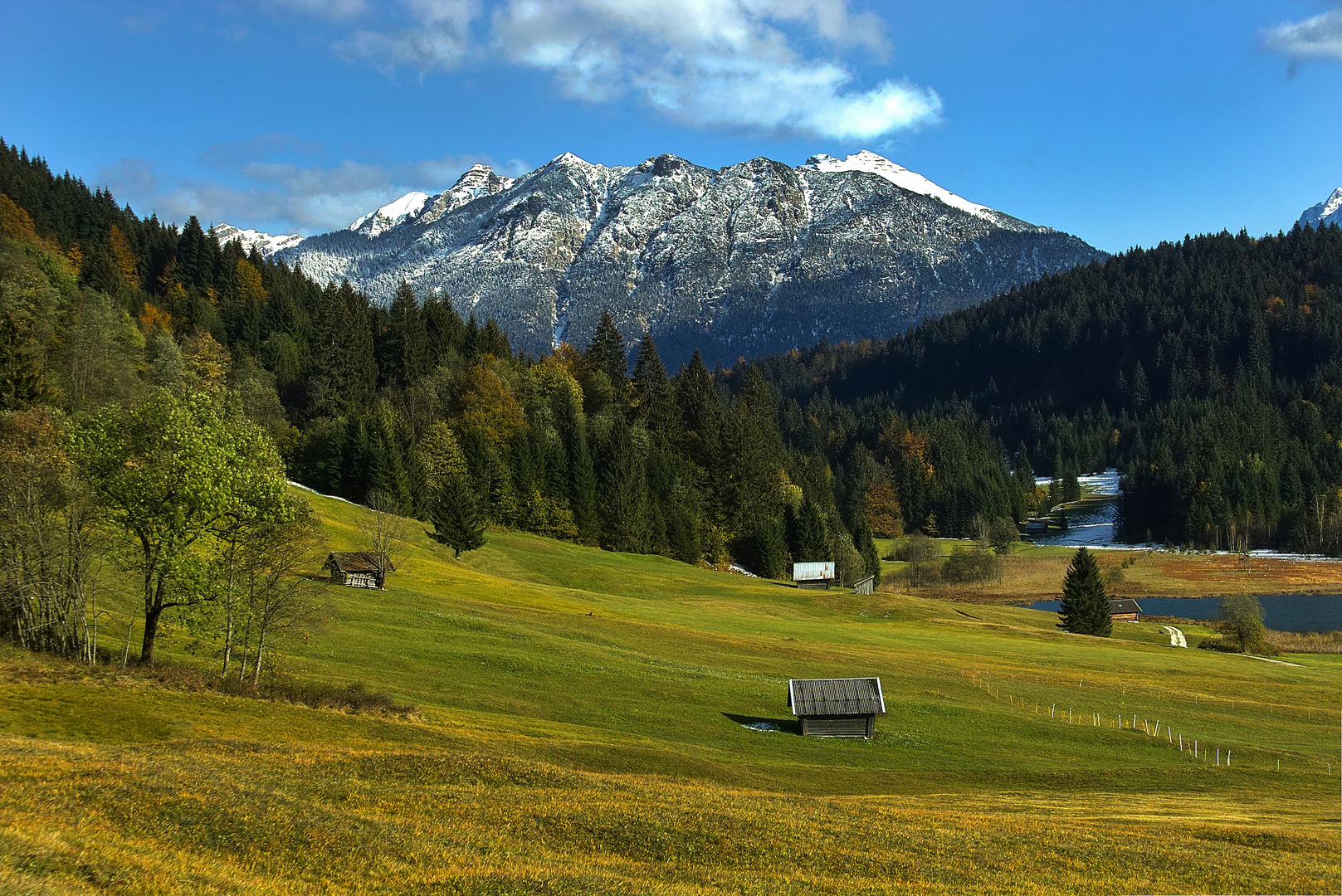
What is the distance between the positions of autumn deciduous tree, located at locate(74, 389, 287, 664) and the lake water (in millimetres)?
115717

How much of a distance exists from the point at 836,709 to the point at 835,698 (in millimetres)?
627

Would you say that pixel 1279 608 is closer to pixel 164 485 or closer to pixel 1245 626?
pixel 1245 626

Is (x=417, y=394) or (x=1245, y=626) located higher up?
(x=417, y=394)

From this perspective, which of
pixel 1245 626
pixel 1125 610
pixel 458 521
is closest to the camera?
pixel 1245 626

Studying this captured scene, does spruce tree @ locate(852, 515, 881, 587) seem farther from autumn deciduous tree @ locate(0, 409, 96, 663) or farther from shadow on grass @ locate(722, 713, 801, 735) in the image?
autumn deciduous tree @ locate(0, 409, 96, 663)

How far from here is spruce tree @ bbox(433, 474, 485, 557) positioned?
95938 mm

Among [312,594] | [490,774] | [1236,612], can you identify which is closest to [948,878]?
[490,774]

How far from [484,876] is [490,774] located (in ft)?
36.4

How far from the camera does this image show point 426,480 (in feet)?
382

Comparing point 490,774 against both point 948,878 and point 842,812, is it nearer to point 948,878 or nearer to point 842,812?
point 842,812

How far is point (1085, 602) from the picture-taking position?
3954 inches

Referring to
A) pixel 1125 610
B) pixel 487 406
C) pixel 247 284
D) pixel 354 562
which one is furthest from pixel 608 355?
pixel 1125 610

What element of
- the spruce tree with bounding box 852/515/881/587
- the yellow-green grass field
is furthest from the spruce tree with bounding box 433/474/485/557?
the spruce tree with bounding box 852/515/881/587

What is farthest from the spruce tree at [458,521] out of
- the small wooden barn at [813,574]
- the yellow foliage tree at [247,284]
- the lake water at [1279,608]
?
the yellow foliage tree at [247,284]
